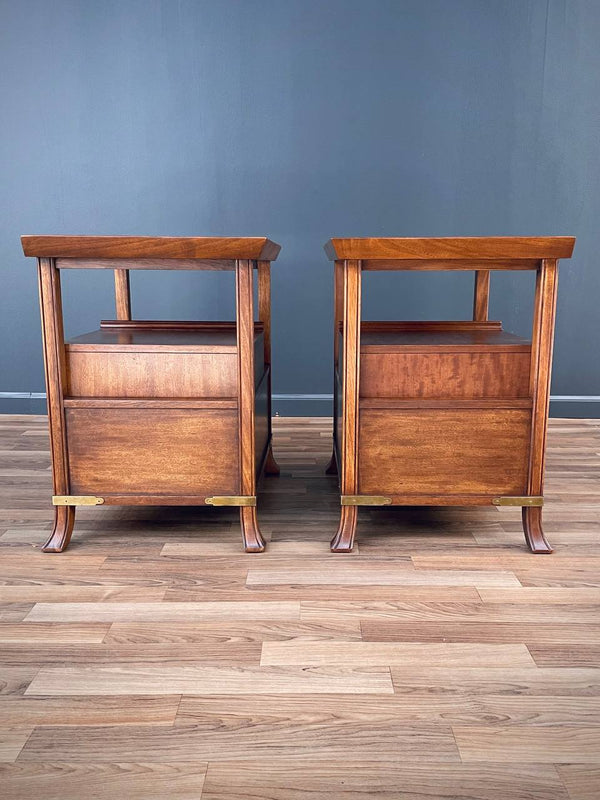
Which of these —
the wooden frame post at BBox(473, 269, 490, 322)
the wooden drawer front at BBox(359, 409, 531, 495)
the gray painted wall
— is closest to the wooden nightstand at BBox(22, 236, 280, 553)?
the wooden drawer front at BBox(359, 409, 531, 495)

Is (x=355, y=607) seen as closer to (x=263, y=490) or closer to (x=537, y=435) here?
(x=537, y=435)

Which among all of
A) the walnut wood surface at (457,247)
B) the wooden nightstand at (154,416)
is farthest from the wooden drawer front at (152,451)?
the walnut wood surface at (457,247)

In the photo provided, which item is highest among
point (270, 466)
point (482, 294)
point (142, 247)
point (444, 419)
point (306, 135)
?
point (306, 135)

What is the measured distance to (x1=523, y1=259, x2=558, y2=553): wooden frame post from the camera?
110 centimetres

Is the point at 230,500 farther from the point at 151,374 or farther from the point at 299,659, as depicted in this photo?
the point at 299,659

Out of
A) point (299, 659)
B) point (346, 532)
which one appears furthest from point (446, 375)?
point (299, 659)

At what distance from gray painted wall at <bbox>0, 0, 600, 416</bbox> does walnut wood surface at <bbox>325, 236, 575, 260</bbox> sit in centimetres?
103

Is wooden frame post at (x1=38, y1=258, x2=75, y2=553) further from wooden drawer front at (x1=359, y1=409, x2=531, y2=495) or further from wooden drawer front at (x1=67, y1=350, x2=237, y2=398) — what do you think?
wooden drawer front at (x1=359, y1=409, x2=531, y2=495)

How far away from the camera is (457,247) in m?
1.06

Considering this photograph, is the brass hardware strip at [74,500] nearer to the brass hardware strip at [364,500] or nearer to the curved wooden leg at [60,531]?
the curved wooden leg at [60,531]

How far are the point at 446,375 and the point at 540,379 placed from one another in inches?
6.2

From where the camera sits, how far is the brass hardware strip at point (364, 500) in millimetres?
1165

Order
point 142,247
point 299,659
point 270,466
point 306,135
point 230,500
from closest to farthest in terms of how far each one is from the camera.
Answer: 1. point 299,659
2. point 142,247
3. point 230,500
4. point 270,466
5. point 306,135

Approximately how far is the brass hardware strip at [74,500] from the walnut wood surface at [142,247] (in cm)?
41
